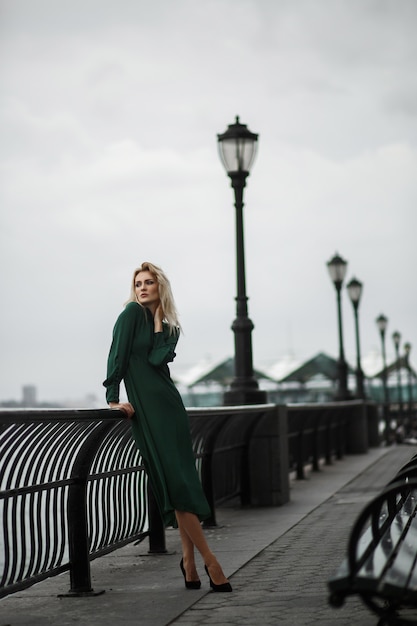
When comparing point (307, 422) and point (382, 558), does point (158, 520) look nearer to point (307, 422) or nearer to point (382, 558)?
point (382, 558)

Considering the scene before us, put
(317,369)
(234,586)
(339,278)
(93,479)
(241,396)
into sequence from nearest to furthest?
(234,586), (93,479), (241,396), (339,278), (317,369)

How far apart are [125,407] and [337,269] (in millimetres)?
21560

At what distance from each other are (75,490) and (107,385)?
755 mm

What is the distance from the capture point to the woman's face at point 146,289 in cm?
747

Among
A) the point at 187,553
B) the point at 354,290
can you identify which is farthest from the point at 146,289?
the point at 354,290

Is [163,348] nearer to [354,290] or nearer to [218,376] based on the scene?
[354,290]

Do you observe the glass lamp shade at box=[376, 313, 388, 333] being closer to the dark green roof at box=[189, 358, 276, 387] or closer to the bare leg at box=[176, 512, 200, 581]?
the dark green roof at box=[189, 358, 276, 387]

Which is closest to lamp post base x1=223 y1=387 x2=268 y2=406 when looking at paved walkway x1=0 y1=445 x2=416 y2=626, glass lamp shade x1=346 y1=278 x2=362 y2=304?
paved walkway x1=0 y1=445 x2=416 y2=626

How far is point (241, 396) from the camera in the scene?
1422cm

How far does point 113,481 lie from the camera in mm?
8617

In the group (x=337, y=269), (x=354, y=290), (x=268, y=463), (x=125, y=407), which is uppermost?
(x=354, y=290)

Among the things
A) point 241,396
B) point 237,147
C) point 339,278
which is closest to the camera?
point 241,396

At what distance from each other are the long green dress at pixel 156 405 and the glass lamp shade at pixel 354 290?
27828 millimetres

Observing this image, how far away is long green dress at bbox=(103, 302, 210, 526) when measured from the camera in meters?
7.30
